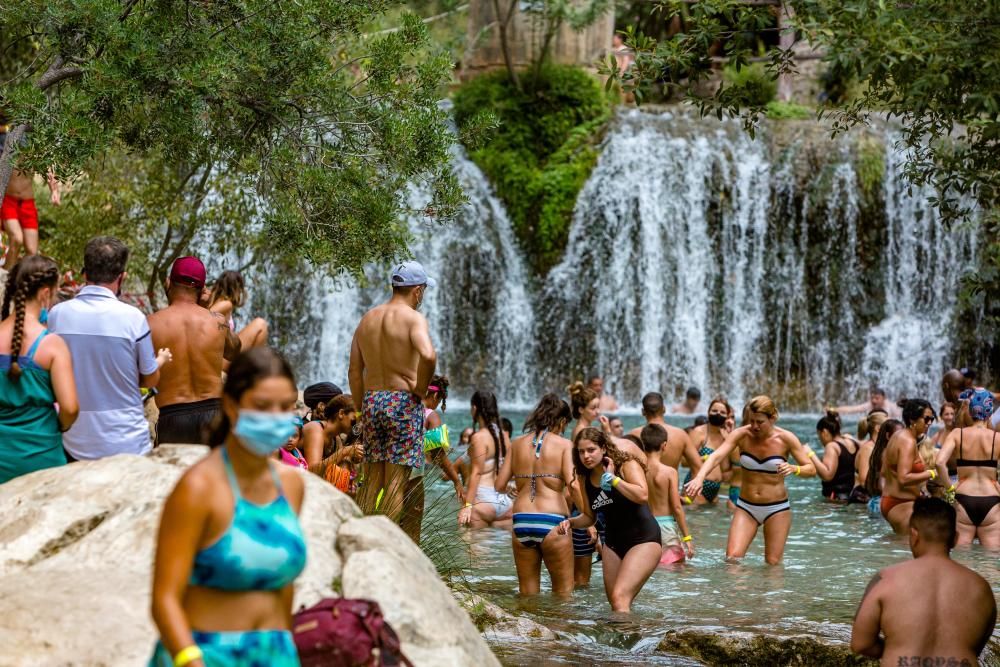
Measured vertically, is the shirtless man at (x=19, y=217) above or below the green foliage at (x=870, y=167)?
below

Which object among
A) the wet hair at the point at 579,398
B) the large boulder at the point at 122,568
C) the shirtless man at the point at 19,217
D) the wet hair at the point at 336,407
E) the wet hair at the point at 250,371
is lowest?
the large boulder at the point at 122,568

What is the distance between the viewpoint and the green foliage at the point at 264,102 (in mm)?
8609

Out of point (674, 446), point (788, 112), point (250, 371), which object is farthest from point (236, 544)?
point (788, 112)

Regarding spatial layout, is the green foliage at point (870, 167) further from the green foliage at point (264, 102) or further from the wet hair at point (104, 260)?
the wet hair at point (104, 260)

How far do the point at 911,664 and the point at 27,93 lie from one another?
251 inches

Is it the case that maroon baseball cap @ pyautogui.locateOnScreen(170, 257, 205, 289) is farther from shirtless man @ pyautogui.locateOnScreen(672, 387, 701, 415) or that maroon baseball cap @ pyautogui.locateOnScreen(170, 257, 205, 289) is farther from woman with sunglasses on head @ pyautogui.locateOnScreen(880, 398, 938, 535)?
shirtless man @ pyautogui.locateOnScreen(672, 387, 701, 415)

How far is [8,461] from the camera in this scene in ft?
19.5

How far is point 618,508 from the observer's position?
9102 mm

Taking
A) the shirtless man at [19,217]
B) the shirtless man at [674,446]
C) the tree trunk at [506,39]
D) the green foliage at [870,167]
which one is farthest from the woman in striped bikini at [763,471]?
the tree trunk at [506,39]

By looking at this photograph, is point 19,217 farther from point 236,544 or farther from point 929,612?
point 236,544

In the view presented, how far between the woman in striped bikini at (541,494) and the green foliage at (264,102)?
2298mm

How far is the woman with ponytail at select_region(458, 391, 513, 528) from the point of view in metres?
11.8

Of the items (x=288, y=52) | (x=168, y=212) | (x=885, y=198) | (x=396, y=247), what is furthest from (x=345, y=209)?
(x=885, y=198)

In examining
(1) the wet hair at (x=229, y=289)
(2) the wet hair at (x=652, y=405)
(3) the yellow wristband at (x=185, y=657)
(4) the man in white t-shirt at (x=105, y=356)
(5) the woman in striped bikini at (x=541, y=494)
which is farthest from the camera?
(2) the wet hair at (x=652, y=405)
